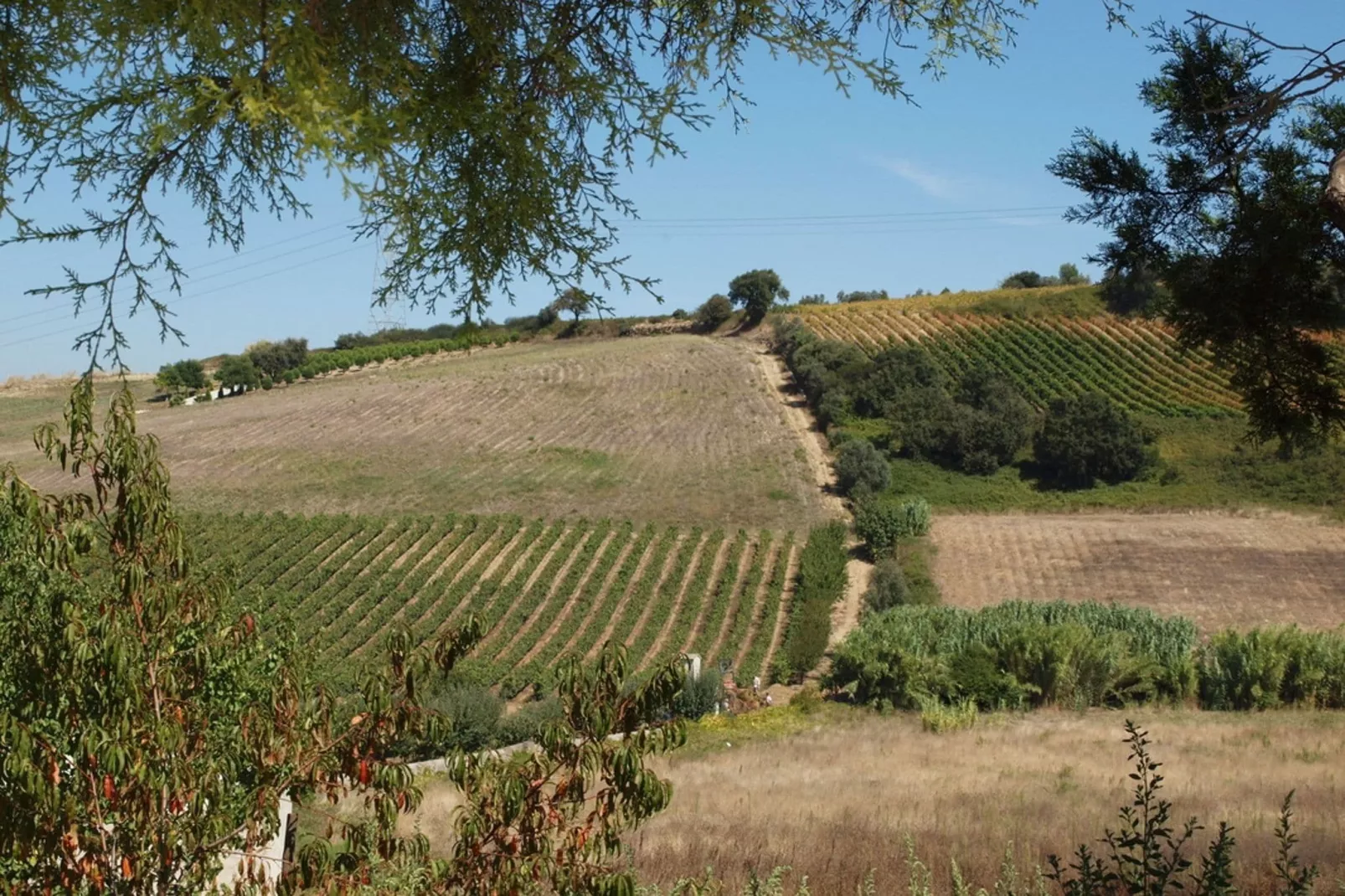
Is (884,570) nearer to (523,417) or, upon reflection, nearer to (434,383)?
(523,417)

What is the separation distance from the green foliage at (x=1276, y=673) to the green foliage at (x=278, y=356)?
52626 millimetres

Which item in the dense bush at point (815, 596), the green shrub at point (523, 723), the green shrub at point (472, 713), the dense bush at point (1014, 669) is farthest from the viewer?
the dense bush at point (815, 596)

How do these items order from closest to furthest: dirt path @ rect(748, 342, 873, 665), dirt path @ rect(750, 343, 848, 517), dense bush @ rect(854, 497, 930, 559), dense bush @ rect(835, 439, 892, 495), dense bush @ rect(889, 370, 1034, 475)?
1. dirt path @ rect(748, 342, 873, 665)
2. dense bush @ rect(854, 497, 930, 559)
3. dense bush @ rect(835, 439, 892, 495)
4. dirt path @ rect(750, 343, 848, 517)
5. dense bush @ rect(889, 370, 1034, 475)

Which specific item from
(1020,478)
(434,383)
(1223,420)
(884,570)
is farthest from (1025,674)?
(434,383)

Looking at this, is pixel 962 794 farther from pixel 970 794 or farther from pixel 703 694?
pixel 703 694

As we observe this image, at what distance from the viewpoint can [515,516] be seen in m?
41.0

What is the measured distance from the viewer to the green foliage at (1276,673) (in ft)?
66.9

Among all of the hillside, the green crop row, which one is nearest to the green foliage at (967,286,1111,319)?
the hillside

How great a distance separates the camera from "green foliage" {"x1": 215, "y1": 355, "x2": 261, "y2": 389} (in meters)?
60.9

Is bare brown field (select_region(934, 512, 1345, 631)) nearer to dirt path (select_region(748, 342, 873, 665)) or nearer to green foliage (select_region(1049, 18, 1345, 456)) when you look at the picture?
dirt path (select_region(748, 342, 873, 665))

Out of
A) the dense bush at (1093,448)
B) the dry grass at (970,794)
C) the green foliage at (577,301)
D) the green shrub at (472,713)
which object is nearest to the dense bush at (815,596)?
the green shrub at (472,713)

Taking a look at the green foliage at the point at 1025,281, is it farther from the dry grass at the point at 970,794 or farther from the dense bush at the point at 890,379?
the dry grass at the point at 970,794

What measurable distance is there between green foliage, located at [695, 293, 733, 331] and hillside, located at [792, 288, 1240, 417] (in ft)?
13.9

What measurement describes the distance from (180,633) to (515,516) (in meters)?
37.8
